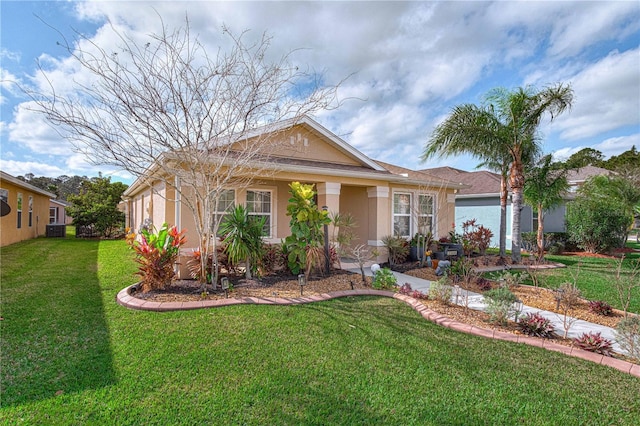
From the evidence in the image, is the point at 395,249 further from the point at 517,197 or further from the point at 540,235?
the point at 540,235

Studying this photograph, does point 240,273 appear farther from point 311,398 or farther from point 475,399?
point 475,399

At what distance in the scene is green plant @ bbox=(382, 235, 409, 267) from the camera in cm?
1140

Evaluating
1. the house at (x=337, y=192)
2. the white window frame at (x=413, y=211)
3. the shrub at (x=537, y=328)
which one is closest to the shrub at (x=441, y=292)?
the shrub at (x=537, y=328)

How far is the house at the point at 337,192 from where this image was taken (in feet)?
33.7

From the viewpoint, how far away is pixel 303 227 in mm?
8430

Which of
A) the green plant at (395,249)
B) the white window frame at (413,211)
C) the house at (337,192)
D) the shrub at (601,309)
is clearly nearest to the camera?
the shrub at (601,309)

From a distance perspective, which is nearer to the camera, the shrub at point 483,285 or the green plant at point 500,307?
the green plant at point 500,307

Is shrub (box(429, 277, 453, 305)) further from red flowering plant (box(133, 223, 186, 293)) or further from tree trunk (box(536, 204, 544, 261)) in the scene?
tree trunk (box(536, 204, 544, 261))

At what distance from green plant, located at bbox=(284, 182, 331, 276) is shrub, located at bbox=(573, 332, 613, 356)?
5537mm

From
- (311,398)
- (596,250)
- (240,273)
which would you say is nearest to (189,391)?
(311,398)

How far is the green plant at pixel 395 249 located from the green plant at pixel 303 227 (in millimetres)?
3738

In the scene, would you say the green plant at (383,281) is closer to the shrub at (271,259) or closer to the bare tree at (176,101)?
the shrub at (271,259)

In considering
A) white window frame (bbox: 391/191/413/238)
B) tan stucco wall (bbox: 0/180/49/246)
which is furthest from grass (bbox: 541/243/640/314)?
tan stucco wall (bbox: 0/180/49/246)

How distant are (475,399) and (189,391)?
9.88 feet
